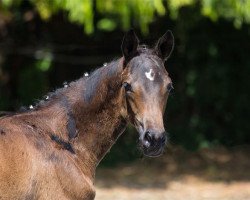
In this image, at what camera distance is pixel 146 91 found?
4.75 metres

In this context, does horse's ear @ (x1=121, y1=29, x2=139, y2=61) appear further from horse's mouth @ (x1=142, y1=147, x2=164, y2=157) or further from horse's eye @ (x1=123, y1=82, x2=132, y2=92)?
horse's mouth @ (x1=142, y1=147, x2=164, y2=157)

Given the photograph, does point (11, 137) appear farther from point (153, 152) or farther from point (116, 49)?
point (116, 49)

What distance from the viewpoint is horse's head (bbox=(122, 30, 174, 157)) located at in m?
4.62

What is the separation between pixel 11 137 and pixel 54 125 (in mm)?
414

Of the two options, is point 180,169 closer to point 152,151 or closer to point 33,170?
point 152,151

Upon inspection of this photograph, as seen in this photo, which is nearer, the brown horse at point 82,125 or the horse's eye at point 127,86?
the brown horse at point 82,125

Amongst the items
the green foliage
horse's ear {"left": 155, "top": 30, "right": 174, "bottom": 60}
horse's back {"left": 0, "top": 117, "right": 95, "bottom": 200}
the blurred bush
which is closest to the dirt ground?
the blurred bush

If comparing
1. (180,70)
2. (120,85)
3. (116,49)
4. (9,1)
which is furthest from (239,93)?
(120,85)

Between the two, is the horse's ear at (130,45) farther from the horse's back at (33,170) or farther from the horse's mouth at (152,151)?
the horse's back at (33,170)

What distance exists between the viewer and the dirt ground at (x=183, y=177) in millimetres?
10219

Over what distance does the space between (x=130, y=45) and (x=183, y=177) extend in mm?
6817

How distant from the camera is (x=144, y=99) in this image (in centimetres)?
473

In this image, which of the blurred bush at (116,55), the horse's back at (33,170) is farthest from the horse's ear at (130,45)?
the blurred bush at (116,55)

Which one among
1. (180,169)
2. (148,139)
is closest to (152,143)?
(148,139)
